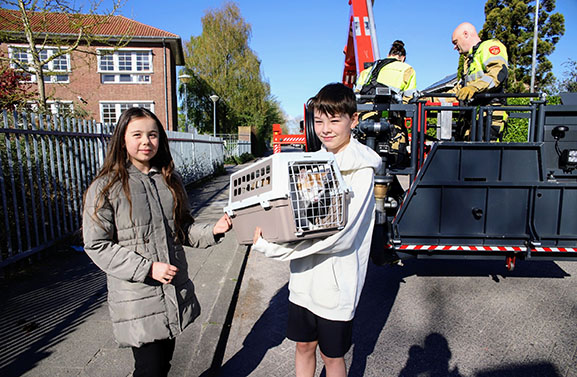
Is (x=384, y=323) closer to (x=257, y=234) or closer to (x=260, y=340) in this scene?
(x=260, y=340)

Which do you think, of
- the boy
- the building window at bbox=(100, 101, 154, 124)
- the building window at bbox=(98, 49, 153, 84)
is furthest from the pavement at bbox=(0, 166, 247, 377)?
the building window at bbox=(98, 49, 153, 84)

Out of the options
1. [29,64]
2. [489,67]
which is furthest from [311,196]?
[29,64]

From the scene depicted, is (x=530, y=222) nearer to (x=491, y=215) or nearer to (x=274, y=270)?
(x=491, y=215)

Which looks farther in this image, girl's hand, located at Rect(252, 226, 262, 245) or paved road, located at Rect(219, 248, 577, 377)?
paved road, located at Rect(219, 248, 577, 377)

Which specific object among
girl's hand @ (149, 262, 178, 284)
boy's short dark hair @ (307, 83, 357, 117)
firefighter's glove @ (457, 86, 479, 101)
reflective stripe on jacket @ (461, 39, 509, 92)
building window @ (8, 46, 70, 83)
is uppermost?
building window @ (8, 46, 70, 83)

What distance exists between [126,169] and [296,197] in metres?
1.00

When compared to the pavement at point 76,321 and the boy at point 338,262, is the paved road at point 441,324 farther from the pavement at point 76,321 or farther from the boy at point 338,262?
the boy at point 338,262

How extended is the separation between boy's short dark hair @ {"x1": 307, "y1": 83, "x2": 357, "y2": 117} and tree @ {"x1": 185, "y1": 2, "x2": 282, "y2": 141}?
34.6 m

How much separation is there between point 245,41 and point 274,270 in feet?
117

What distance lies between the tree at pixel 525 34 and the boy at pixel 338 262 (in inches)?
1037

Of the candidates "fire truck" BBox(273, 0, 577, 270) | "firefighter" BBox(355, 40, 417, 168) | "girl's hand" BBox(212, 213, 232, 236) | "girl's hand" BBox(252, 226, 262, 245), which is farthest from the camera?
"firefighter" BBox(355, 40, 417, 168)

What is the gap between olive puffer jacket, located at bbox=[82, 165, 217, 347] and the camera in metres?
1.81

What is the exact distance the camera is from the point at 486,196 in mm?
3736

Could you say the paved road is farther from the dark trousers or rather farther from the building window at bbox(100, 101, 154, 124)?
the building window at bbox(100, 101, 154, 124)
